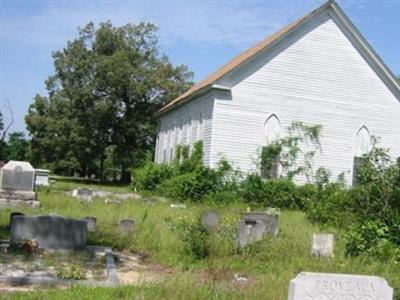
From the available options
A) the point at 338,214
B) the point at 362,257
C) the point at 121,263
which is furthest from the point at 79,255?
the point at 338,214

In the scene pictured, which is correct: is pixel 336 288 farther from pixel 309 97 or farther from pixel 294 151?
pixel 309 97

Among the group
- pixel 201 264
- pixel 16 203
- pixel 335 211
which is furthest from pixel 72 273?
pixel 335 211

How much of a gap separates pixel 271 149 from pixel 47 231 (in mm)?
19247

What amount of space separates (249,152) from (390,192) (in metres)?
14.4

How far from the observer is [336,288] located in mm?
6160

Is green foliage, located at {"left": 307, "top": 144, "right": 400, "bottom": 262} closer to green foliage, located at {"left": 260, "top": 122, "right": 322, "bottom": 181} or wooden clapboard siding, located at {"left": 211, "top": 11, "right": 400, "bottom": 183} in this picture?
green foliage, located at {"left": 260, "top": 122, "right": 322, "bottom": 181}

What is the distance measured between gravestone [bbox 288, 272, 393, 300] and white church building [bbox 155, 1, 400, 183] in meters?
24.0

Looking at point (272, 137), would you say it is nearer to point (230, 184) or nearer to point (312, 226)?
point (230, 184)

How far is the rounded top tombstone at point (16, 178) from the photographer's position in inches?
906

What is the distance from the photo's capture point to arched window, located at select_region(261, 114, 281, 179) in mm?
30859

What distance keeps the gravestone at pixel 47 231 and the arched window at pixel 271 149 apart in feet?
61.7

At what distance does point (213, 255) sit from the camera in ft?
42.8

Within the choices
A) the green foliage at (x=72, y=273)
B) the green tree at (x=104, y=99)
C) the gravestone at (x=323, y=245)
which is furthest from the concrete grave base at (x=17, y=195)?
the green tree at (x=104, y=99)

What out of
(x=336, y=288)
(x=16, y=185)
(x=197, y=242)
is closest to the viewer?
(x=336, y=288)
